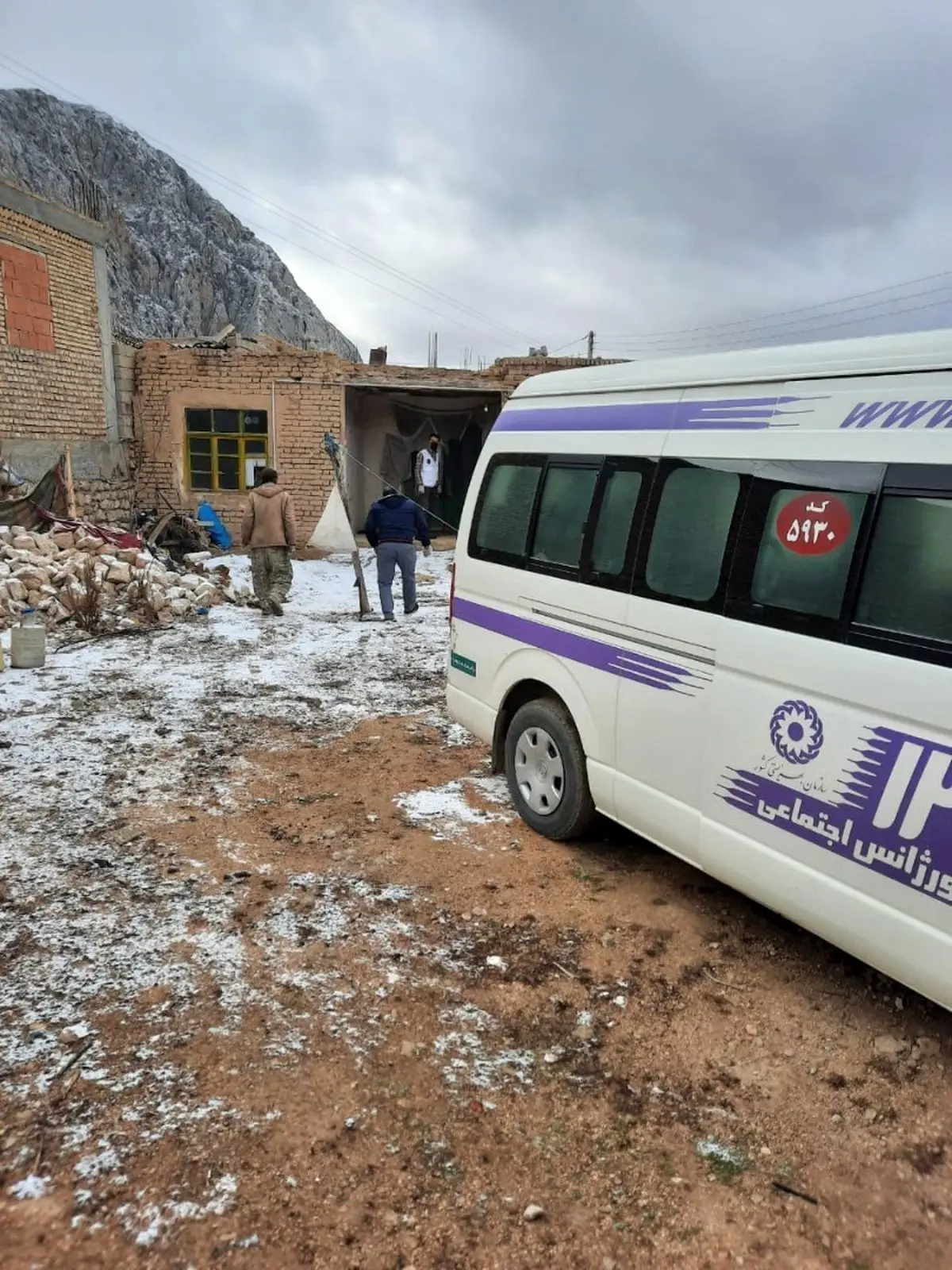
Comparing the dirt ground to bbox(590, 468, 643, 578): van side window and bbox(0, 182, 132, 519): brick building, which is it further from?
bbox(0, 182, 132, 519): brick building

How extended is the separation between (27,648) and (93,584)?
1.83 meters

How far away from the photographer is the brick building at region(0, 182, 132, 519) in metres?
12.7

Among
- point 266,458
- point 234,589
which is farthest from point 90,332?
point 234,589

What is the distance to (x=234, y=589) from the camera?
11156 millimetres

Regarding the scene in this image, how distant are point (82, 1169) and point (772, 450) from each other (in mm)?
3135

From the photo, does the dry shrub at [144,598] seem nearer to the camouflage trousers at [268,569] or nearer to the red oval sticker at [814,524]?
the camouflage trousers at [268,569]

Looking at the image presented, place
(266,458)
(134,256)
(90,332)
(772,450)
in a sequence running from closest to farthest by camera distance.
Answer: (772,450), (90,332), (266,458), (134,256)

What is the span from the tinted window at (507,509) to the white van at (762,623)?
3 cm

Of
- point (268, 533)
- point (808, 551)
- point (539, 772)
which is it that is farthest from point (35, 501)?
point (808, 551)

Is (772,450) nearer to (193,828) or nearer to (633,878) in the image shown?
(633,878)

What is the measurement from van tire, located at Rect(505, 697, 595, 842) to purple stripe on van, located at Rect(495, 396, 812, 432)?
1406 mm

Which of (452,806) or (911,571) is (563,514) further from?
(452,806)

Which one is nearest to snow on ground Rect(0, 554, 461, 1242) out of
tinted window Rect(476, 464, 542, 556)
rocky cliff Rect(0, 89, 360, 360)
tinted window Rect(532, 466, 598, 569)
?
tinted window Rect(532, 466, 598, 569)

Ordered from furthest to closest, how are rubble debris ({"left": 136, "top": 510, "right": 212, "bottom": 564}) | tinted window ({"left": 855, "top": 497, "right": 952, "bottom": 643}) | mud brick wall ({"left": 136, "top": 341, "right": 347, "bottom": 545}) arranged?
mud brick wall ({"left": 136, "top": 341, "right": 347, "bottom": 545}), rubble debris ({"left": 136, "top": 510, "right": 212, "bottom": 564}), tinted window ({"left": 855, "top": 497, "right": 952, "bottom": 643})
